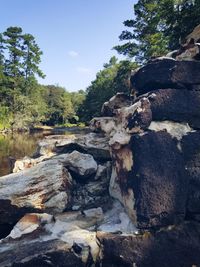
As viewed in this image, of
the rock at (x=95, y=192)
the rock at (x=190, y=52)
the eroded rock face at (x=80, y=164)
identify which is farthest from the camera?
the eroded rock face at (x=80, y=164)

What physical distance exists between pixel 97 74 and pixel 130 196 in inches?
3106

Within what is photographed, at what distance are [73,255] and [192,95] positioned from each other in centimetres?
600

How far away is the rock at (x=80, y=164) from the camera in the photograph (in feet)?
34.7

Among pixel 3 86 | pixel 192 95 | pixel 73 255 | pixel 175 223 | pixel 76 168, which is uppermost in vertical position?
pixel 3 86

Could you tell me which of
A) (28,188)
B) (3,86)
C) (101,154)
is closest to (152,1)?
(101,154)

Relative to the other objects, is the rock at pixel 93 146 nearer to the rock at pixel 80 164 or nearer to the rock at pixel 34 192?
the rock at pixel 80 164

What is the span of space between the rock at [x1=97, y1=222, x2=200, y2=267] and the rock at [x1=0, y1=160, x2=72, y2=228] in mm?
2375

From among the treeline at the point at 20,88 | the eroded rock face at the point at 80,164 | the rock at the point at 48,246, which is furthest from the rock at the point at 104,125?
the treeline at the point at 20,88

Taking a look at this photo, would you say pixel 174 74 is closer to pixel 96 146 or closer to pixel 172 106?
pixel 172 106

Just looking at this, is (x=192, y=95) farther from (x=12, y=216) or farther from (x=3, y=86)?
(x=3, y=86)

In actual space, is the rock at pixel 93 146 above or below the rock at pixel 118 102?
below

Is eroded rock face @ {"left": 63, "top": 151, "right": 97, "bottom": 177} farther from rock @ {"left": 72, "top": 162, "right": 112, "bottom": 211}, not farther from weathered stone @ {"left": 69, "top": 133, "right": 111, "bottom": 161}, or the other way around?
weathered stone @ {"left": 69, "top": 133, "right": 111, "bottom": 161}

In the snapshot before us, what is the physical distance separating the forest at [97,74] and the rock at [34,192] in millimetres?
15605

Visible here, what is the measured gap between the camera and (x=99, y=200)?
397 inches
